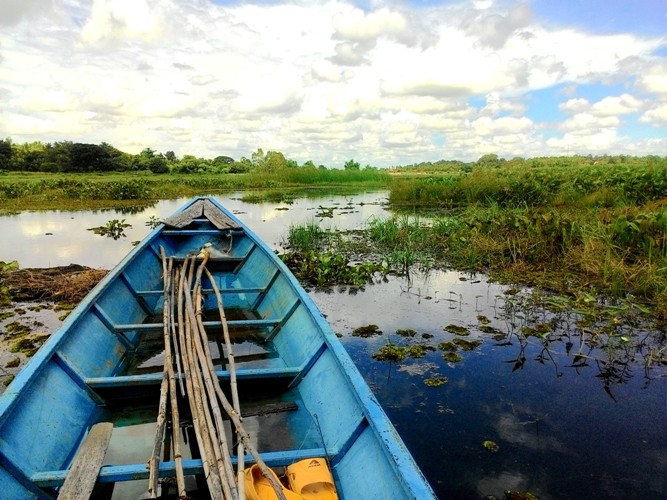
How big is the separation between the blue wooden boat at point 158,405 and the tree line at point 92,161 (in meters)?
31.9

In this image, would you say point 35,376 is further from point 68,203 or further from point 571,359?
point 68,203

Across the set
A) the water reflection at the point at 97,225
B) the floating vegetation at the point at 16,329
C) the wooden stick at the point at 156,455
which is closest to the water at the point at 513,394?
the wooden stick at the point at 156,455

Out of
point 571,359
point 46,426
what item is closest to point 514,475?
point 571,359

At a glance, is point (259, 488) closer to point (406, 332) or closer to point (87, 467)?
point (87, 467)

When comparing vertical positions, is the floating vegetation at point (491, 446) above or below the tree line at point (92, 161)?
below

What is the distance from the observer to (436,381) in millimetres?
4270

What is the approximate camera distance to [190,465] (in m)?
2.14

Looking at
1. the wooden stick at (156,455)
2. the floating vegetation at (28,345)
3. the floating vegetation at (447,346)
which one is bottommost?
the floating vegetation at (447,346)

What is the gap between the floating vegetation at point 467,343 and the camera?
491 cm

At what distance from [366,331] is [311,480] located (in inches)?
130

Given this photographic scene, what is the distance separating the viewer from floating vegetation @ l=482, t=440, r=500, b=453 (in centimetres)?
335

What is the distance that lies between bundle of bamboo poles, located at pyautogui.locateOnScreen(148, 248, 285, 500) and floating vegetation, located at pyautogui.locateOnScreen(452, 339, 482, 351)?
2566mm

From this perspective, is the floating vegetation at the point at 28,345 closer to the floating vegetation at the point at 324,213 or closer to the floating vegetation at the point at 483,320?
the floating vegetation at the point at 483,320

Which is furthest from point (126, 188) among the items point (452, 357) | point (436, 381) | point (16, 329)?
point (436, 381)
